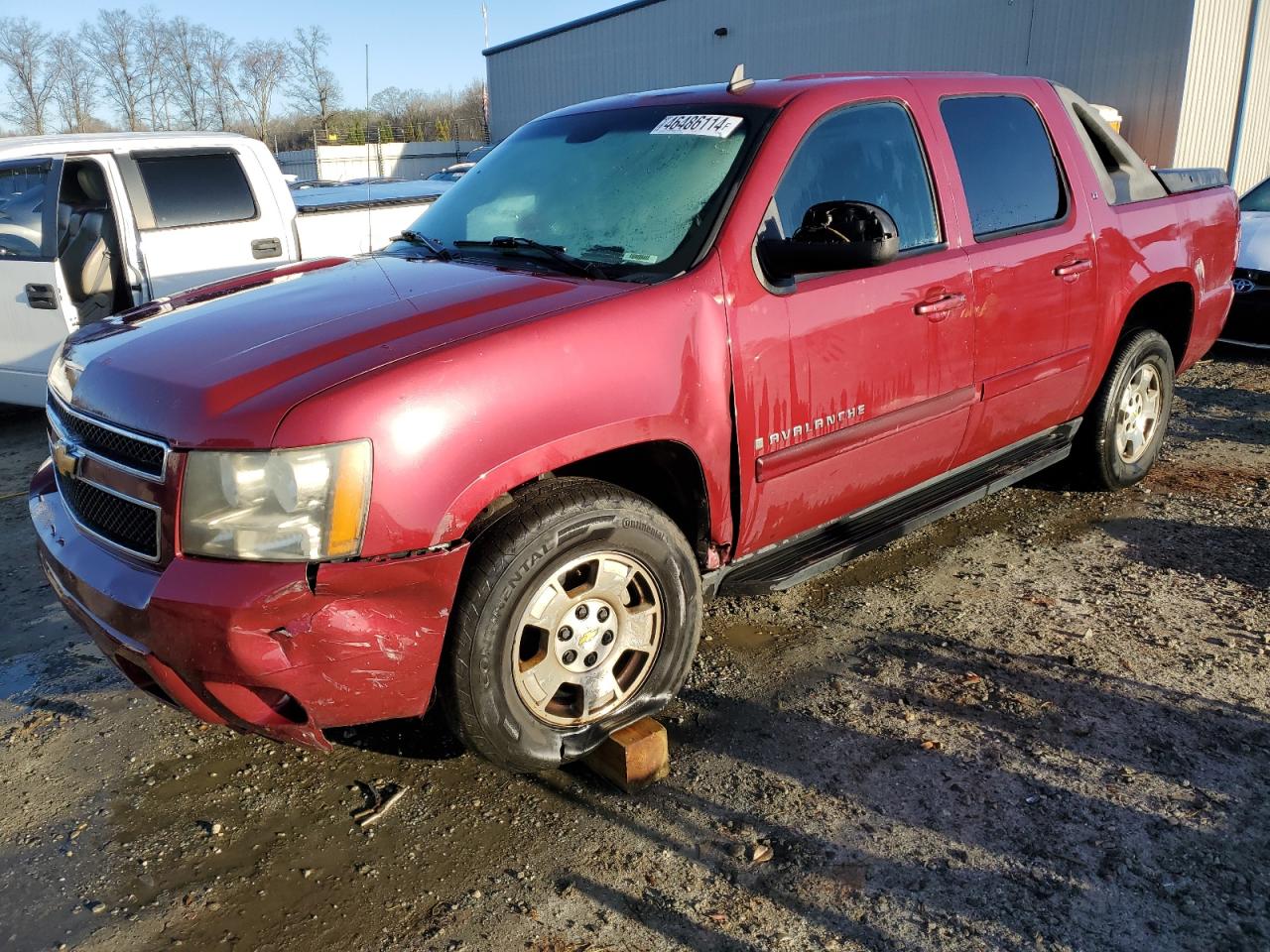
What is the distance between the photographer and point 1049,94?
4328mm

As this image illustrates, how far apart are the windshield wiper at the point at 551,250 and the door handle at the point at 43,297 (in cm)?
401

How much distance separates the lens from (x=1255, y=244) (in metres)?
7.76

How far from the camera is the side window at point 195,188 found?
6.49 m

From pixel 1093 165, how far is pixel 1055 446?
1240 millimetres

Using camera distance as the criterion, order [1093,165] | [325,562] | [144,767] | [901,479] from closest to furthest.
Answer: [325,562] → [144,767] → [901,479] → [1093,165]

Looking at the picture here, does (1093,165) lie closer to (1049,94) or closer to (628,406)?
(1049,94)

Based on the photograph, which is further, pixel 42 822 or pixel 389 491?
pixel 42 822

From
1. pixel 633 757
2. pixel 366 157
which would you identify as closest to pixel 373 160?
pixel 366 157

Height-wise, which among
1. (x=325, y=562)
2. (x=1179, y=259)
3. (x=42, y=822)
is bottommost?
(x=42, y=822)

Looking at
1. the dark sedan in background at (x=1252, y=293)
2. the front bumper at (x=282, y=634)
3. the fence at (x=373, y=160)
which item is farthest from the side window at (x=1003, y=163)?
the fence at (x=373, y=160)

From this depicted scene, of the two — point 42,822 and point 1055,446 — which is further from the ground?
point 1055,446

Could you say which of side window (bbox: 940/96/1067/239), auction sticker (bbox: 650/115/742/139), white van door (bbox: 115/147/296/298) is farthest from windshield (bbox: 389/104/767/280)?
white van door (bbox: 115/147/296/298)

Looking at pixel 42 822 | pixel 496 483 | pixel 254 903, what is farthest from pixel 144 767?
pixel 496 483

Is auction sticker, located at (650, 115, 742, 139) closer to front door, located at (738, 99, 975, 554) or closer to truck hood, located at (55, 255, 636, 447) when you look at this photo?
front door, located at (738, 99, 975, 554)
